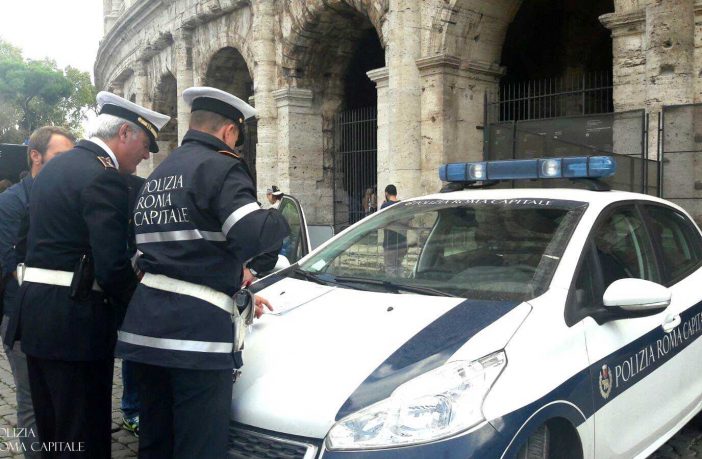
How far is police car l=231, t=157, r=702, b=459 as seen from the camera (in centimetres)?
220

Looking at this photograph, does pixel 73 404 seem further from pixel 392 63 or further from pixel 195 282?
pixel 392 63

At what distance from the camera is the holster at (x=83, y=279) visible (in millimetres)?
2770

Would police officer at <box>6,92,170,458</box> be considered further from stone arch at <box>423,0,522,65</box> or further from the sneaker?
stone arch at <box>423,0,522,65</box>

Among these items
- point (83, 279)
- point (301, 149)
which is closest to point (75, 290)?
point (83, 279)

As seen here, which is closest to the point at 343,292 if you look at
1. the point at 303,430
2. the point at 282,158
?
the point at 303,430

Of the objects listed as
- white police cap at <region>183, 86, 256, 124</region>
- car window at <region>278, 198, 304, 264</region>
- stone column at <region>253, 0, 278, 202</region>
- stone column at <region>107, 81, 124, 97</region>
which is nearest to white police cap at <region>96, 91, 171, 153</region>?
white police cap at <region>183, 86, 256, 124</region>

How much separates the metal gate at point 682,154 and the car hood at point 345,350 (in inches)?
208

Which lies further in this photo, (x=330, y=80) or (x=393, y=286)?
(x=330, y=80)

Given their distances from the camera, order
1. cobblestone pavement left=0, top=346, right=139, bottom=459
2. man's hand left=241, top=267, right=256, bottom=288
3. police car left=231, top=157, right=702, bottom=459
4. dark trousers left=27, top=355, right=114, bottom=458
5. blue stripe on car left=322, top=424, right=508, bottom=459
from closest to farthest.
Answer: blue stripe on car left=322, top=424, right=508, bottom=459, police car left=231, top=157, right=702, bottom=459, man's hand left=241, top=267, right=256, bottom=288, dark trousers left=27, top=355, right=114, bottom=458, cobblestone pavement left=0, top=346, right=139, bottom=459

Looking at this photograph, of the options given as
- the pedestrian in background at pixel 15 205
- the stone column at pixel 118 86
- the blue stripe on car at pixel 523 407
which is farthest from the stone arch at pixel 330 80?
the stone column at pixel 118 86

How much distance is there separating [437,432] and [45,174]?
2031 millimetres

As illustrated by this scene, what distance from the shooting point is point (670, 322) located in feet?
10.4

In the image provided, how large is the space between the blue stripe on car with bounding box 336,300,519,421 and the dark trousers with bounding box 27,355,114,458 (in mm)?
1301

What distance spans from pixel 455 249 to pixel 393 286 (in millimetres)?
499
